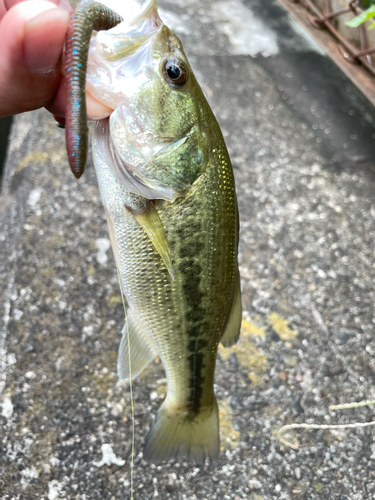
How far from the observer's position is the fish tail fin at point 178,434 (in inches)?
57.0

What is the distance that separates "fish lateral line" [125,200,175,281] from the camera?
114 centimetres

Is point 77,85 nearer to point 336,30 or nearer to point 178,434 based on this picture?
point 178,434

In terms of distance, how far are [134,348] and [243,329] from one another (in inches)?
32.3

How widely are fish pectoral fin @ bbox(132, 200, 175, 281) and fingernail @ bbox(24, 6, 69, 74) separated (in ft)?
1.43

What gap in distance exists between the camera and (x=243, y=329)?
209 cm

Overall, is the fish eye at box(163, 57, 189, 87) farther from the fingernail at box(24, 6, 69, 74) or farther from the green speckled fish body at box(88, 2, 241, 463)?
the fingernail at box(24, 6, 69, 74)

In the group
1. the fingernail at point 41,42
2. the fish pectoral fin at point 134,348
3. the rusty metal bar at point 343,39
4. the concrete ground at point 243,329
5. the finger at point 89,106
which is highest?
the fingernail at point 41,42

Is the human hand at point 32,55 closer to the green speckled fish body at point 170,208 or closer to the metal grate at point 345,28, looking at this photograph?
the green speckled fish body at point 170,208

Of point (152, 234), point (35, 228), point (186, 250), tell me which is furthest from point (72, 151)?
point (35, 228)

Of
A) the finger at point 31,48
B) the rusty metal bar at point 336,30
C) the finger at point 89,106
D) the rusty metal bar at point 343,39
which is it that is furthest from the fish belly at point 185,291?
the rusty metal bar at point 336,30

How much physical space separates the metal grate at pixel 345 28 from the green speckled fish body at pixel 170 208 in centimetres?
235

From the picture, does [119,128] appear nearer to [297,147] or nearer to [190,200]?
[190,200]

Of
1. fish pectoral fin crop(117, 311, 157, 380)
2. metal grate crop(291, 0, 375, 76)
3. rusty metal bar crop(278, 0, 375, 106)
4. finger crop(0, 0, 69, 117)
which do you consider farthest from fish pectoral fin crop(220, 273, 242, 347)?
metal grate crop(291, 0, 375, 76)

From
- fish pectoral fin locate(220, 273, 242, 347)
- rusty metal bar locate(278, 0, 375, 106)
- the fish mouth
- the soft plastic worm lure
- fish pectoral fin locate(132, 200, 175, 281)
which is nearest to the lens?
the soft plastic worm lure
